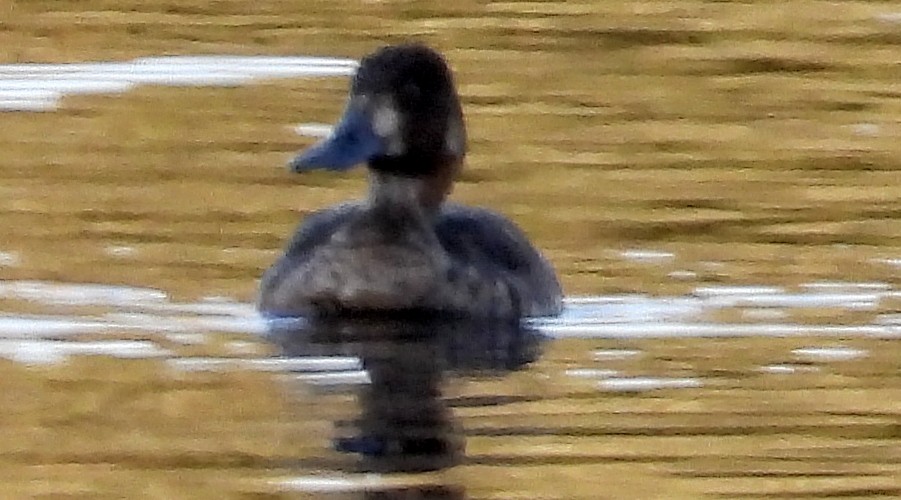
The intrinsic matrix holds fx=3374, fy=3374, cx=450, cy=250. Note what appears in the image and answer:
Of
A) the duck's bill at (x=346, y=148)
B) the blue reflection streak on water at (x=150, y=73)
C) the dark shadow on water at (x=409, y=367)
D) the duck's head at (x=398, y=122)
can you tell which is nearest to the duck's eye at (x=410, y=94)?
the duck's head at (x=398, y=122)

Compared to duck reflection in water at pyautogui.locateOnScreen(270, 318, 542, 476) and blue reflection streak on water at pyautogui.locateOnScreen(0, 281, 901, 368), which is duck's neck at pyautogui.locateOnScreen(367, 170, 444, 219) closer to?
duck reflection in water at pyautogui.locateOnScreen(270, 318, 542, 476)

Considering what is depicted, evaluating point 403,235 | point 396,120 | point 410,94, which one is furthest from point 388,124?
point 403,235

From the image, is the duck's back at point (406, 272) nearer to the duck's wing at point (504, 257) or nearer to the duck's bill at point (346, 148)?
the duck's wing at point (504, 257)

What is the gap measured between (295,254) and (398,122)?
0.58 meters

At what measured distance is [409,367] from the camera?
34.8 feet

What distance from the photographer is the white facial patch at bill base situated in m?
11.5

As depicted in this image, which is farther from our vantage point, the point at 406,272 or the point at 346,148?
the point at 346,148

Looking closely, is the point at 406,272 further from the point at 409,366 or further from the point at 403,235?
the point at 409,366

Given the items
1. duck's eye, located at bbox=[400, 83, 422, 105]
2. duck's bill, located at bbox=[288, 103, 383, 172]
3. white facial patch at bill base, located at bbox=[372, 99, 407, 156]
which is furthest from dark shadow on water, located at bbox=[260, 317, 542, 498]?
duck's eye, located at bbox=[400, 83, 422, 105]

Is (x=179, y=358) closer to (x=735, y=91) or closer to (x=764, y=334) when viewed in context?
(x=764, y=334)

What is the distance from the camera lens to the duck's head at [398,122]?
452 inches

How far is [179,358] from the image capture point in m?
10.6

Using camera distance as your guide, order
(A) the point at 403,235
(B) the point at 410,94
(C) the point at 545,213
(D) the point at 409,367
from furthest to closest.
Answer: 1. (C) the point at 545,213
2. (B) the point at 410,94
3. (A) the point at 403,235
4. (D) the point at 409,367

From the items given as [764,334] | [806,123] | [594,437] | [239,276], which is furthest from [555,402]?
[806,123]
